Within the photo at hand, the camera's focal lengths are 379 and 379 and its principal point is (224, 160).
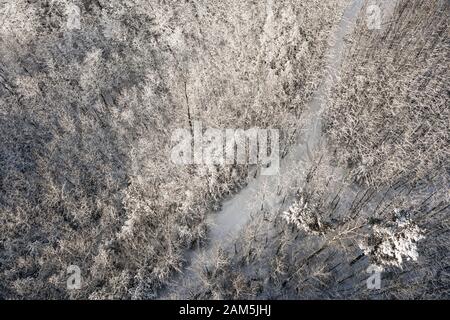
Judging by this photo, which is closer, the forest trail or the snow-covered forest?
the snow-covered forest

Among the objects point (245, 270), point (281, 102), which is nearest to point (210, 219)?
point (245, 270)

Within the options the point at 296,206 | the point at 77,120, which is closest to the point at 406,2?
the point at 296,206

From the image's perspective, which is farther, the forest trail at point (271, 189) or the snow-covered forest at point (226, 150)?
the forest trail at point (271, 189)

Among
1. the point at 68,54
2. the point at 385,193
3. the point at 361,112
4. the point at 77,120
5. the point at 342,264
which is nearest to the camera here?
the point at 342,264

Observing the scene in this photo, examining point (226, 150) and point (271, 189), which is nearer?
point (271, 189)

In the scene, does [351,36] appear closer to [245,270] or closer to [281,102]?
[281,102]

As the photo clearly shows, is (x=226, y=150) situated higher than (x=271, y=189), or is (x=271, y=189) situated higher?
(x=226, y=150)

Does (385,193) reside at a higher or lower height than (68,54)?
lower
